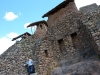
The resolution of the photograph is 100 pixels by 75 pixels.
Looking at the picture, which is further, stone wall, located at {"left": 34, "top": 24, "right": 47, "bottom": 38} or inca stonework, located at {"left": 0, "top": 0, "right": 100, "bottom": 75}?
stone wall, located at {"left": 34, "top": 24, "right": 47, "bottom": 38}

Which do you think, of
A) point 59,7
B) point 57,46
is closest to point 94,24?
point 57,46

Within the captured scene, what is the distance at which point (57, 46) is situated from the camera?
51.0 feet

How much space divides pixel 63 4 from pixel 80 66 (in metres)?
8.35

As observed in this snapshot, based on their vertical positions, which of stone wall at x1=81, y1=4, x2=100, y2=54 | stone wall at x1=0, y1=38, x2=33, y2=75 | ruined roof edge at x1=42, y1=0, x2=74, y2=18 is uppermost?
ruined roof edge at x1=42, y1=0, x2=74, y2=18

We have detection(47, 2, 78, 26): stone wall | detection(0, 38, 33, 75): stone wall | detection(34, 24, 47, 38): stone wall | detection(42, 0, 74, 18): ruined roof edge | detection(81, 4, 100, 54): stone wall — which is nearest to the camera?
detection(81, 4, 100, 54): stone wall

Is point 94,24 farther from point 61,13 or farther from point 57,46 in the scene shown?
point 61,13

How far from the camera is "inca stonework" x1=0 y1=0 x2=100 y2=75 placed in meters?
13.5

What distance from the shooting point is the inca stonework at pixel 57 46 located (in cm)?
1347

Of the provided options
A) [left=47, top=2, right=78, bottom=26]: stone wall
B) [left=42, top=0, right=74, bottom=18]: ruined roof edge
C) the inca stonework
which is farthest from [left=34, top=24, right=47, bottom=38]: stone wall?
the inca stonework

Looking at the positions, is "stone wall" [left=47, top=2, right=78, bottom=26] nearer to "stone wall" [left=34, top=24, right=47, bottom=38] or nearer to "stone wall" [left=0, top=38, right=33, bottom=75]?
"stone wall" [left=34, top=24, right=47, bottom=38]

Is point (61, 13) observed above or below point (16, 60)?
above

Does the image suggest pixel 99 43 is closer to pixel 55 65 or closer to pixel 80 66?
pixel 80 66

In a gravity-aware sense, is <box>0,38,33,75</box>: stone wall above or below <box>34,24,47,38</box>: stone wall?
below

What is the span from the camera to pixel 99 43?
33.1 feet
